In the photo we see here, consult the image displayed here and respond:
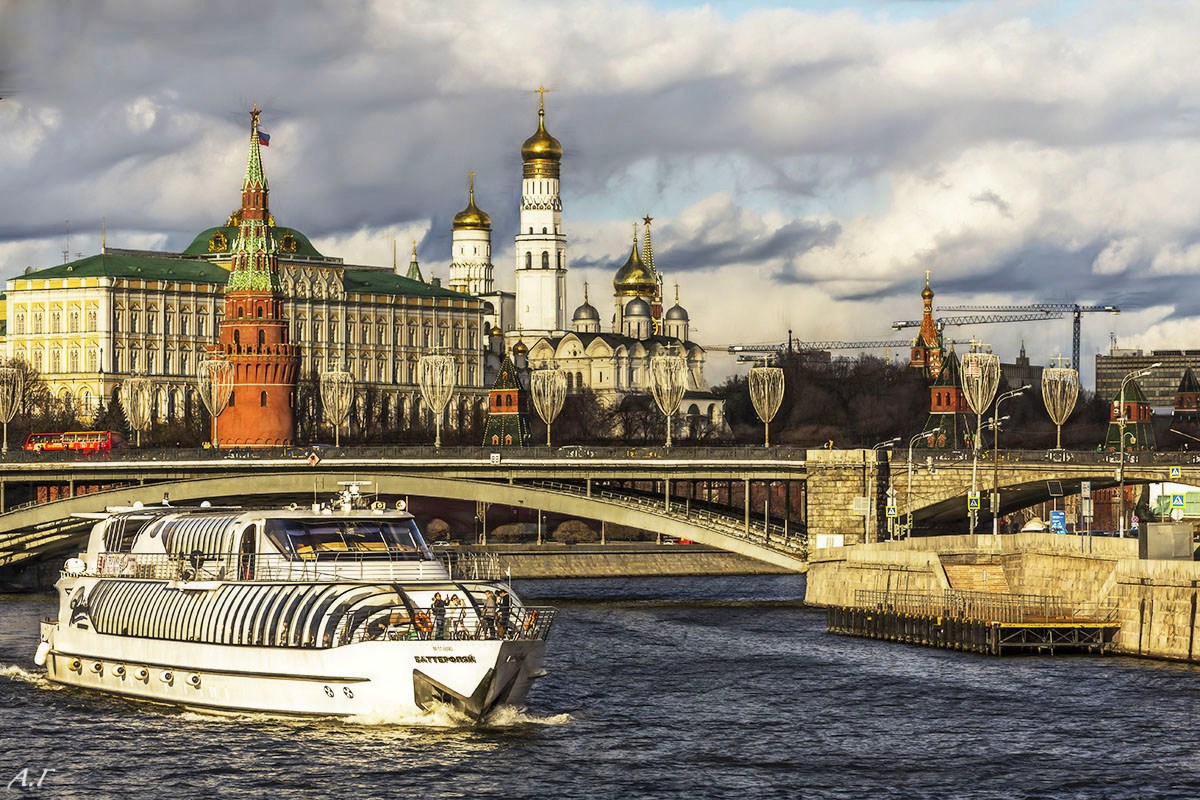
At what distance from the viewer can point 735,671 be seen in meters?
90.4

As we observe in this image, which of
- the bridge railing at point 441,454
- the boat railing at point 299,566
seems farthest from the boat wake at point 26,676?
the bridge railing at point 441,454

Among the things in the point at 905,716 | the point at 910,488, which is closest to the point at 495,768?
the point at 905,716

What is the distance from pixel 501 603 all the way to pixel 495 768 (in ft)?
21.6

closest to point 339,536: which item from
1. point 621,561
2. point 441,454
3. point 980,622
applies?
point 980,622

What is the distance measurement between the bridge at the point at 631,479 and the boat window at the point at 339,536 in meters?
52.6

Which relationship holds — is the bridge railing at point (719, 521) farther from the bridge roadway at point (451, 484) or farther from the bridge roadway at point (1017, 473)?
the bridge roadway at point (1017, 473)

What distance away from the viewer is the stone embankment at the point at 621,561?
159 m

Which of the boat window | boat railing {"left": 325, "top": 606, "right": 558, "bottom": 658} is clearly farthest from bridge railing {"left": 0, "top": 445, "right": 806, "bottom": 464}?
boat railing {"left": 325, "top": 606, "right": 558, "bottom": 658}

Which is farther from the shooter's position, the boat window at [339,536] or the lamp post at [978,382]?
the lamp post at [978,382]

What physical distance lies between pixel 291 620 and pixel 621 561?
93348 mm

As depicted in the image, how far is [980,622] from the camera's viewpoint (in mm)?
95438

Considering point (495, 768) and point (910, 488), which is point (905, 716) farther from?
point (910, 488)

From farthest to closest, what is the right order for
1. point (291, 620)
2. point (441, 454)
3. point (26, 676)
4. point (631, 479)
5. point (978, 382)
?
point (978, 382) → point (441, 454) → point (631, 479) → point (26, 676) → point (291, 620)

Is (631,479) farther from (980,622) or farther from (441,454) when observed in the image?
(980,622)
